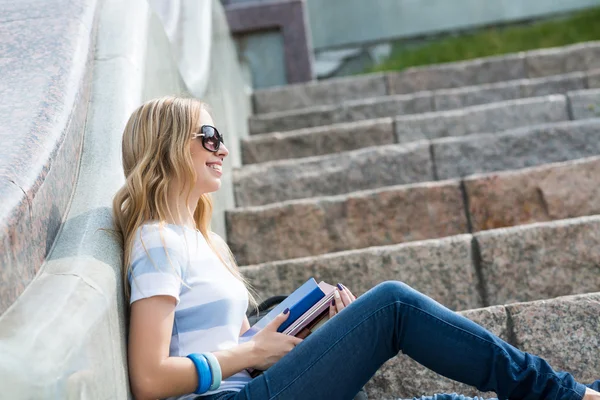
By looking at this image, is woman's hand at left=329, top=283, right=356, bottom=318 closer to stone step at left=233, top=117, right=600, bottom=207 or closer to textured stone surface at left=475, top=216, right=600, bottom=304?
textured stone surface at left=475, top=216, right=600, bottom=304

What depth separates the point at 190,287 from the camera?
2.21 m

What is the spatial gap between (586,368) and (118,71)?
168cm

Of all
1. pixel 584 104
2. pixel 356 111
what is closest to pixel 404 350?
pixel 584 104

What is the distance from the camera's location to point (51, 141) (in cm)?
225

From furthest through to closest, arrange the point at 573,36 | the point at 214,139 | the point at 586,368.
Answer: the point at 573,36, the point at 586,368, the point at 214,139

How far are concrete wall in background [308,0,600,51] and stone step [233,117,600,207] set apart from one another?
4991 mm

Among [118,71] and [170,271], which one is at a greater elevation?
[118,71]

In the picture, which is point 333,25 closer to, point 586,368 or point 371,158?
Answer: point 371,158

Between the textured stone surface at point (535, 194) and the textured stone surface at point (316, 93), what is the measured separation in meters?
2.46

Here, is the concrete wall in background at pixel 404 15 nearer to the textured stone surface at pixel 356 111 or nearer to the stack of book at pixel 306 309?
the textured stone surface at pixel 356 111

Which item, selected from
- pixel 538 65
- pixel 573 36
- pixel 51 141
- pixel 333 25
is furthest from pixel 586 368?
pixel 333 25

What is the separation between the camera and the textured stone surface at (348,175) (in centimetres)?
441

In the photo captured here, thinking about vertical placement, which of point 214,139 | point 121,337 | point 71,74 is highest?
point 71,74

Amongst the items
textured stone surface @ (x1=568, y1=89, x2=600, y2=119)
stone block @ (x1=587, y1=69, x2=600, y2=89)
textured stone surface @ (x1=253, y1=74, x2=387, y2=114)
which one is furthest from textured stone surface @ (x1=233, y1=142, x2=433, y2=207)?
textured stone surface @ (x1=253, y1=74, x2=387, y2=114)
